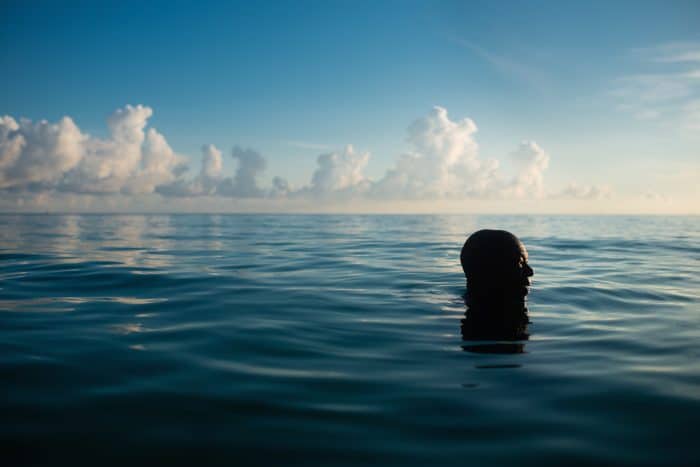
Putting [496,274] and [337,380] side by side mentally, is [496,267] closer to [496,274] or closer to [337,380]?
[496,274]

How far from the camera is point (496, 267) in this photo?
7.99 meters

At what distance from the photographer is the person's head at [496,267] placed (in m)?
7.86

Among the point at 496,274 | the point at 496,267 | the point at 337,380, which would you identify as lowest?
the point at 337,380

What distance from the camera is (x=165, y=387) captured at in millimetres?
4191

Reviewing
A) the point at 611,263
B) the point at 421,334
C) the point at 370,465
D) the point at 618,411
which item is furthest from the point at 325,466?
the point at 611,263

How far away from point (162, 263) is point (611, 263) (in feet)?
50.5

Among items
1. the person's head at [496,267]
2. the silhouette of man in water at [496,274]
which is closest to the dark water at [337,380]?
the silhouette of man in water at [496,274]

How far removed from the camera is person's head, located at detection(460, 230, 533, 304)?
25.8 feet

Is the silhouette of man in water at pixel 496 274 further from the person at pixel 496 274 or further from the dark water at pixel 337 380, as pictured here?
the dark water at pixel 337 380

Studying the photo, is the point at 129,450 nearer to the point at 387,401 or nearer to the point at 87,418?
the point at 87,418

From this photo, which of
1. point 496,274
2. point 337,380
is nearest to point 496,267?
point 496,274

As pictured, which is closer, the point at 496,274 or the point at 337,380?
the point at 337,380

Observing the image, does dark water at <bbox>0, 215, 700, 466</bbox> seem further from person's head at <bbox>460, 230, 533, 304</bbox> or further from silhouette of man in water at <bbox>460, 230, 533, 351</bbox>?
person's head at <bbox>460, 230, 533, 304</bbox>

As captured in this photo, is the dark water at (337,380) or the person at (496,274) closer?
the dark water at (337,380)
